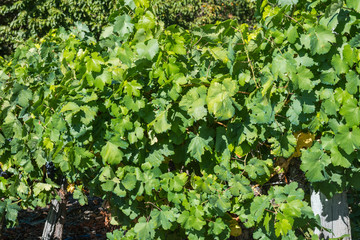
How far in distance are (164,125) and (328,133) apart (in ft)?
2.75

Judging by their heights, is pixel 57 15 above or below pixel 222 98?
below

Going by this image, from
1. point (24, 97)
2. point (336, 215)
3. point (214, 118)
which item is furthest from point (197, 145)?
point (24, 97)

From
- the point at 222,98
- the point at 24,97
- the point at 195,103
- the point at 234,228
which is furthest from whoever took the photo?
the point at 24,97

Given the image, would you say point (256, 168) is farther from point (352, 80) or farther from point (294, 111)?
point (352, 80)

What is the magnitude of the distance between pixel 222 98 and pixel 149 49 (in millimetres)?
465

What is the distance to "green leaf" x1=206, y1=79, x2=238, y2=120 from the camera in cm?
202

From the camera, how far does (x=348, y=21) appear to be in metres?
1.91

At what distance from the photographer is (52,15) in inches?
327

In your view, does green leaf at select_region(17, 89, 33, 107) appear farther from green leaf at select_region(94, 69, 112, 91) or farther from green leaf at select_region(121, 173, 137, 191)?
green leaf at select_region(121, 173, 137, 191)

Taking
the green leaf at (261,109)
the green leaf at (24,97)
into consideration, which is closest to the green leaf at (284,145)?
the green leaf at (261,109)

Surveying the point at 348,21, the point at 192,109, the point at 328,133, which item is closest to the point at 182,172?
the point at 192,109

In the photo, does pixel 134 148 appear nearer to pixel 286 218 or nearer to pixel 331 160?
pixel 286 218

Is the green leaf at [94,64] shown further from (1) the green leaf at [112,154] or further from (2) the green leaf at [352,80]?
(2) the green leaf at [352,80]

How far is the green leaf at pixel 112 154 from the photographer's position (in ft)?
7.56
